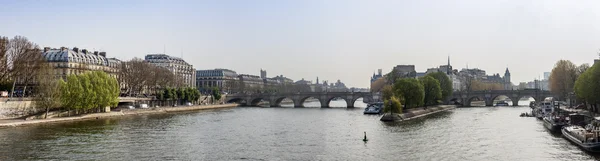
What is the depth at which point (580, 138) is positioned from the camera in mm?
44469

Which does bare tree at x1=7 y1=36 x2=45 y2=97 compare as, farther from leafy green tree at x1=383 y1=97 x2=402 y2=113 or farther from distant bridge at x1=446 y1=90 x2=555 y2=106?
distant bridge at x1=446 y1=90 x2=555 y2=106

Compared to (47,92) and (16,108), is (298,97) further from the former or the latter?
(16,108)

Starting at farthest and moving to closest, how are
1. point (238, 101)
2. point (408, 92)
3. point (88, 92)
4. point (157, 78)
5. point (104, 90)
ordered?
point (238, 101)
point (157, 78)
point (408, 92)
point (104, 90)
point (88, 92)

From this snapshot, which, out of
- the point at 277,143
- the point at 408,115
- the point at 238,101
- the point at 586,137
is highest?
the point at 238,101

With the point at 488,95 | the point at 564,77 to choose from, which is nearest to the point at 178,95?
the point at 488,95

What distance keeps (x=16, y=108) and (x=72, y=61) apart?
49236mm

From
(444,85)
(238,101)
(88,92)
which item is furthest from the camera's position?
(238,101)

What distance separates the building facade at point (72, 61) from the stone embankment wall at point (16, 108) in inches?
1405

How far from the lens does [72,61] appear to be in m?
116

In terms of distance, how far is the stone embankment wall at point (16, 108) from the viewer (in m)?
67.4

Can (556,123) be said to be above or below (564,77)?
below

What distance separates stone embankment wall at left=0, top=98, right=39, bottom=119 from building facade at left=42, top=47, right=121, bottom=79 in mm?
35698

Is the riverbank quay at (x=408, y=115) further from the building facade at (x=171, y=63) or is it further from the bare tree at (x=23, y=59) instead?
the building facade at (x=171, y=63)

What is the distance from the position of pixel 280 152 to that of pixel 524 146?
72.2 ft
